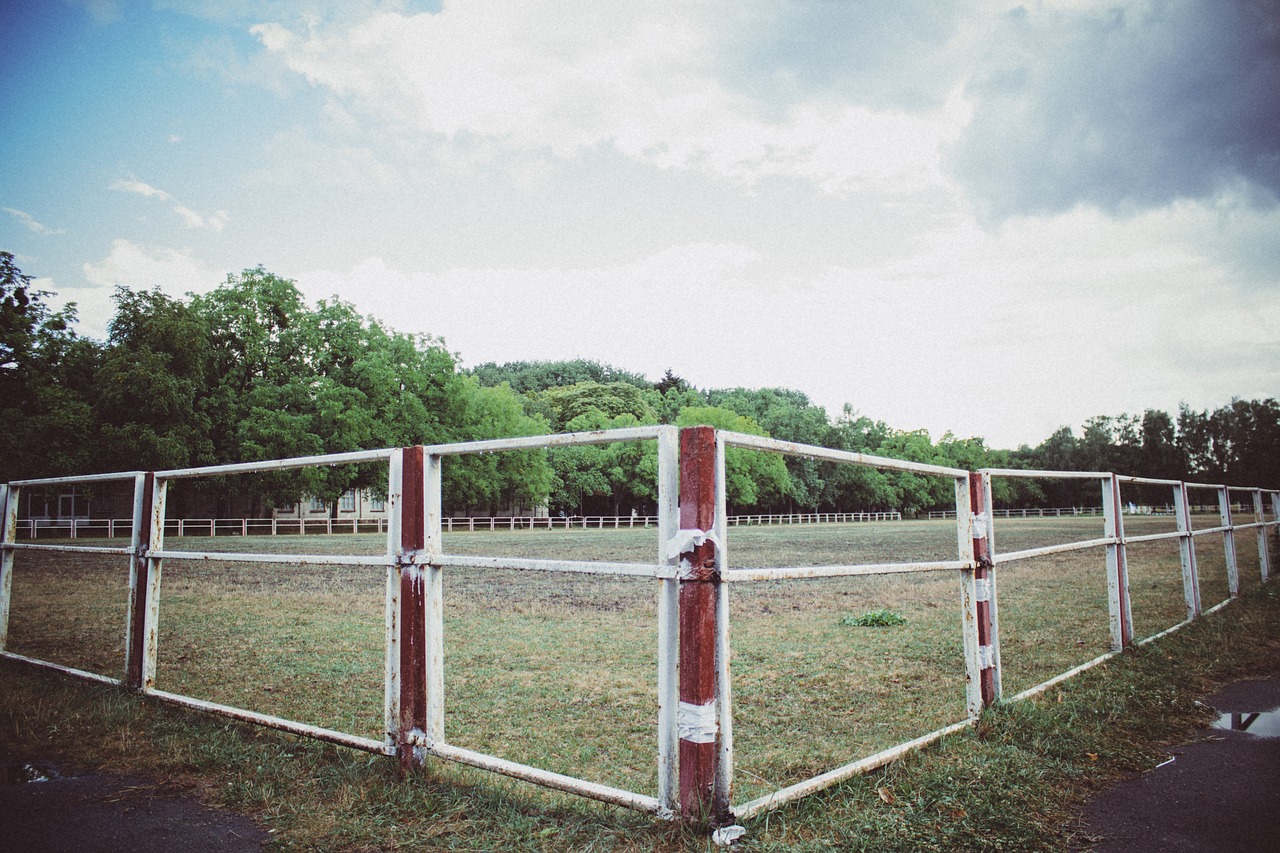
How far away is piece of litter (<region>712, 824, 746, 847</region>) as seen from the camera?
92.3 inches

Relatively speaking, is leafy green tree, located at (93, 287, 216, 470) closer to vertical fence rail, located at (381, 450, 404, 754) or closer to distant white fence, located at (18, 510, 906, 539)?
distant white fence, located at (18, 510, 906, 539)

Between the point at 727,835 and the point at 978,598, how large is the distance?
88.1 inches

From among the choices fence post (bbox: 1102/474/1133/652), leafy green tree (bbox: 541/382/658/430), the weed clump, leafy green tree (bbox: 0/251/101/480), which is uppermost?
leafy green tree (bbox: 541/382/658/430)

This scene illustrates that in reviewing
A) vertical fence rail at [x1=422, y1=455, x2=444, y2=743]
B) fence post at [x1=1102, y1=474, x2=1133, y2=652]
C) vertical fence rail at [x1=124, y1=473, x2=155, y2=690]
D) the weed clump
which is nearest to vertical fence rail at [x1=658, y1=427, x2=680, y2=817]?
vertical fence rail at [x1=422, y1=455, x2=444, y2=743]

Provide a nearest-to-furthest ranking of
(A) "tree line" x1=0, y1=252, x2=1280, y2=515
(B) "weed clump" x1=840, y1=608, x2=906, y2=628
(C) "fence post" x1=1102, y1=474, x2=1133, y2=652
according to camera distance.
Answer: (C) "fence post" x1=1102, y1=474, x2=1133, y2=652
(B) "weed clump" x1=840, y1=608, x2=906, y2=628
(A) "tree line" x1=0, y1=252, x2=1280, y2=515

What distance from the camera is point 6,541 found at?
18.5 ft

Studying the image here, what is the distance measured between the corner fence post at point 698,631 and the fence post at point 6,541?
5.95 metres

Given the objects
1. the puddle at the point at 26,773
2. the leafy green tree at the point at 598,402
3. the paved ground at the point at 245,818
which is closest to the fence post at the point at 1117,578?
the paved ground at the point at 245,818

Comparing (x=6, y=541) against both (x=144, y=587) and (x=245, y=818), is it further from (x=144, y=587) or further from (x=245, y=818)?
(x=245, y=818)

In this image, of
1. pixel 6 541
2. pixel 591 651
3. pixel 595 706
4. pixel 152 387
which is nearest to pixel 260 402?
pixel 152 387

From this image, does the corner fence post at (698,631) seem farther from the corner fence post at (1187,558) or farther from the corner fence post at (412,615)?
the corner fence post at (1187,558)

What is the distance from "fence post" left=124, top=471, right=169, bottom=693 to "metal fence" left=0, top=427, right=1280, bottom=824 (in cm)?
1

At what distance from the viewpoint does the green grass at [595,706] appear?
2674mm

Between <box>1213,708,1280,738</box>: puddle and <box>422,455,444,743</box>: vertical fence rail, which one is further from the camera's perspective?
<box>1213,708,1280,738</box>: puddle
